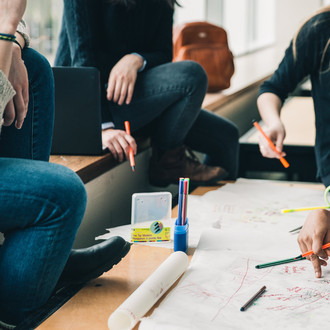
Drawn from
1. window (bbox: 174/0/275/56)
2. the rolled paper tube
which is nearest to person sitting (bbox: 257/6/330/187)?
the rolled paper tube

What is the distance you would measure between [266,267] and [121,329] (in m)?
0.34

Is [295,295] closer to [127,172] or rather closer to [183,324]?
[183,324]

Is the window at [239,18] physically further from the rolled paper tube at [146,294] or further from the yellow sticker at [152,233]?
the rolled paper tube at [146,294]

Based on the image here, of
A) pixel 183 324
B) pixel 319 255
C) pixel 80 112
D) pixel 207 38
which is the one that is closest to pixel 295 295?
pixel 319 255

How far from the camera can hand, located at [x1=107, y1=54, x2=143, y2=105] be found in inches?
60.5

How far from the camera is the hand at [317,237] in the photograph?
0.94 meters

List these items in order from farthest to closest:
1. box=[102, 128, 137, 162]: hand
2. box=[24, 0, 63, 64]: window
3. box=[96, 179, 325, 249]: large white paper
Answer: box=[24, 0, 63, 64]: window, box=[102, 128, 137, 162]: hand, box=[96, 179, 325, 249]: large white paper

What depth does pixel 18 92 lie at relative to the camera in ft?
2.95

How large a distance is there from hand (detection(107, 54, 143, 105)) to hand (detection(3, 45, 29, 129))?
63 cm

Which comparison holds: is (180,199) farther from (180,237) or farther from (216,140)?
(216,140)

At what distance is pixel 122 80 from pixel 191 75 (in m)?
0.20

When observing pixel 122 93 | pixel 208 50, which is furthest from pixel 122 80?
pixel 208 50

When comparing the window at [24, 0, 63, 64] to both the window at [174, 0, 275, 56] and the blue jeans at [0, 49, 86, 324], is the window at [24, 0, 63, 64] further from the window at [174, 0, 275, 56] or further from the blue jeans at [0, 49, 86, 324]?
the blue jeans at [0, 49, 86, 324]

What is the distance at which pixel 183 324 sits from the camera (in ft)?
2.62
